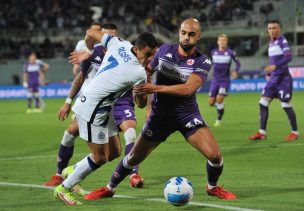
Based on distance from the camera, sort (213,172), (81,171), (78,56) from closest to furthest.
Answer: (81,171) → (213,172) → (78,56)

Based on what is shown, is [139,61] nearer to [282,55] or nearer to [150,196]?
[150,196]

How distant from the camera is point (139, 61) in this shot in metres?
8.29

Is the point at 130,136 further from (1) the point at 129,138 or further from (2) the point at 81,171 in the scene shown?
(2) the point at 81,171

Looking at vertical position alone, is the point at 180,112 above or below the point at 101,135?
above

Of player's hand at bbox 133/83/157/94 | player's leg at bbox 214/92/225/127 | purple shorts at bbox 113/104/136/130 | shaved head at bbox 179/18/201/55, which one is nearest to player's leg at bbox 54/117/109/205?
player's hand at bbox 133/83/157/94

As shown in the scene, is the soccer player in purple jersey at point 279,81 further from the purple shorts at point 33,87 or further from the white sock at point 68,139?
the purple shorts at point 33,87

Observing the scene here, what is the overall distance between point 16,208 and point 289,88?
347 inches

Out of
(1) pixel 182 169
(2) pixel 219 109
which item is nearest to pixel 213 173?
(1) pixel 182 169

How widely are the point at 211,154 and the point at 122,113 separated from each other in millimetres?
2512

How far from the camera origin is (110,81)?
8312 millimetres

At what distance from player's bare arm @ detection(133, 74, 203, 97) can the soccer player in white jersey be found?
249 millimetres

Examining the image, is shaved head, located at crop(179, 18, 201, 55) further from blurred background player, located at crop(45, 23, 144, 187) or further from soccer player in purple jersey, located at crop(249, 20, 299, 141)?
→ soccer player in purple jersey, located at crop(249, 20, 299, 141)

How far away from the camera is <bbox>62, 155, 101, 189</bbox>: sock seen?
28.2ft

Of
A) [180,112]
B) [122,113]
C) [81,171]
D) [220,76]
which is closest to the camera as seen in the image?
[81,171]
